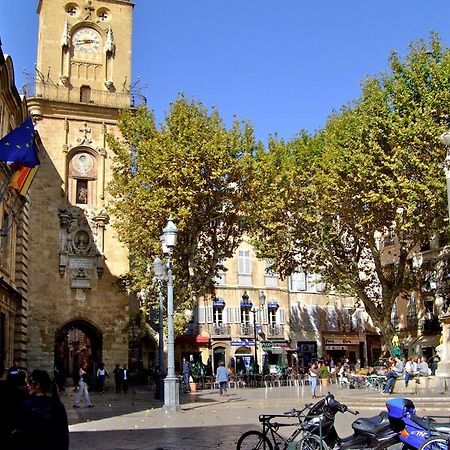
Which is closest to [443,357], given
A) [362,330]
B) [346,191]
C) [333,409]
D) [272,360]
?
[346,191]

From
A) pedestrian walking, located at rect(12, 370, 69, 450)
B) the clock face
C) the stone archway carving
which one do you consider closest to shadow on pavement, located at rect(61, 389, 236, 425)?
the stone archway carving

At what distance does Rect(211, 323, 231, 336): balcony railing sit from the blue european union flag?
31.1 m

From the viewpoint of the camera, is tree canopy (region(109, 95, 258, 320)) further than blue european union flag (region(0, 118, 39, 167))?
Yes

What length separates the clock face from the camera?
39.3 m

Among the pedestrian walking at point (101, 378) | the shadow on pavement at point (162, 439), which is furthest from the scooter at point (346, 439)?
the pedestrian walking at point (101, 378)

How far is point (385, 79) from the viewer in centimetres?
2917

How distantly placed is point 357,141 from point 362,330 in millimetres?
30626

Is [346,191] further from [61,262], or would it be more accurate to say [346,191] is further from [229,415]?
[61,262]

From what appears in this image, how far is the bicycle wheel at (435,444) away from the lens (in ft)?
28.3

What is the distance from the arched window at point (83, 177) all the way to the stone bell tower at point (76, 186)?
A: 0.18 feet

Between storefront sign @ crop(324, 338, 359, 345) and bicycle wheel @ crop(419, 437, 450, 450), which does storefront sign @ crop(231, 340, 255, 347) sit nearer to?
storefront sign @ crop(324, 338, 359, 345)

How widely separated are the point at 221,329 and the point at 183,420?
1213 inches

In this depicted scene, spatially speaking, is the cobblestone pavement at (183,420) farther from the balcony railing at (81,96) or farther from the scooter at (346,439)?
the balcony railing at (81,96)

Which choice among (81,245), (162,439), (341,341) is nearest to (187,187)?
(81,245)
